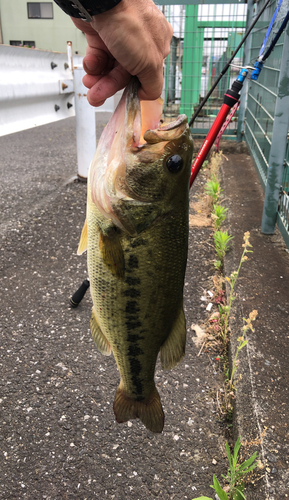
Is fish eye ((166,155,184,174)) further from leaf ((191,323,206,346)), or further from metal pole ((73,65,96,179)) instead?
metal pole ((73,65,96,179))

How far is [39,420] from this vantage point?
2561mm

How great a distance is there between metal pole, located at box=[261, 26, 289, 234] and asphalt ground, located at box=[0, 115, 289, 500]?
24 centimetres

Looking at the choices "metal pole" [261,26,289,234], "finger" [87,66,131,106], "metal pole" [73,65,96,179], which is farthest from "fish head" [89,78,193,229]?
"metal pole" [73,65,96,179]

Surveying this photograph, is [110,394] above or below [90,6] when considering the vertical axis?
below

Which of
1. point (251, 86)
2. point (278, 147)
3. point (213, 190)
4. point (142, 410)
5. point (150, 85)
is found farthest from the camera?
point (251, 86)

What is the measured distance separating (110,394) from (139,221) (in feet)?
5.67

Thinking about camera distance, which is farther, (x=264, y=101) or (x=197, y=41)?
(x=197, y=41)

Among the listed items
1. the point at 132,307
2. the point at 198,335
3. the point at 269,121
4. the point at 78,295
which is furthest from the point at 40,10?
the point at 132,307

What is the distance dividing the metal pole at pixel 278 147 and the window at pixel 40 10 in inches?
1058

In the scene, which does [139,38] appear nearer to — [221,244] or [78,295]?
[78,295]

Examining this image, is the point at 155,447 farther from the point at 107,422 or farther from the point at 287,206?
the point at 287,206

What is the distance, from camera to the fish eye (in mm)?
1386

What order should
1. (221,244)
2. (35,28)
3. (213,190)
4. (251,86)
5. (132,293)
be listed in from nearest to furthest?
(132,293) → (221,244) → (213,190) → (251,86) → (35,28)

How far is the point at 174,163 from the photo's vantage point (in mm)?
1393
